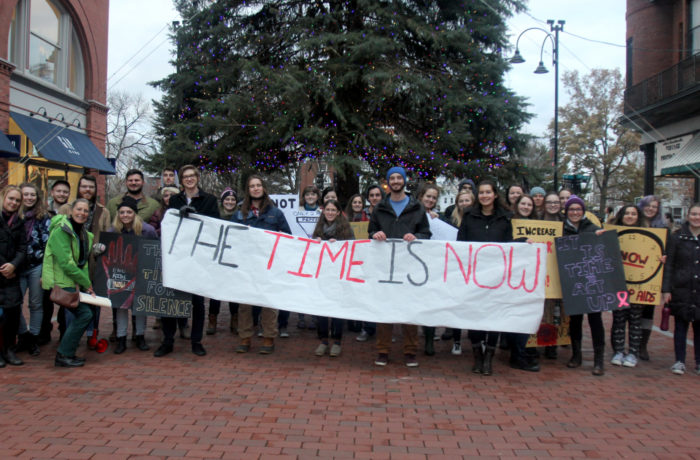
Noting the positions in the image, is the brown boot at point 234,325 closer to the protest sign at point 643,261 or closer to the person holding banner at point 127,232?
the person holding banner at point 127,232

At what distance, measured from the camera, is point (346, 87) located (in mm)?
13992

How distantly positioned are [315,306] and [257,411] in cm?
173

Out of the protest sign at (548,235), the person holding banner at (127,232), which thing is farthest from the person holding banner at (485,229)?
the person holding banner at (127,232)

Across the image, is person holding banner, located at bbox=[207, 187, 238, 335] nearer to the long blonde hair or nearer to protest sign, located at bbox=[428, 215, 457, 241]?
the long blonde hair

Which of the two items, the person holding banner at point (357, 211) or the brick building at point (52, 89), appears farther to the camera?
the brick building at point (52, 89)

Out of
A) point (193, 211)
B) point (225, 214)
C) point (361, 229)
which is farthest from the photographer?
point (361, 229)

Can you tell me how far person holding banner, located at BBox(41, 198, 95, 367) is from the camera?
Result: 225 inches

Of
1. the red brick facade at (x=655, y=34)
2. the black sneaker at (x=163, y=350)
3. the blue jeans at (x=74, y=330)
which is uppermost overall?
the red brick facade at (x=655, y=34)

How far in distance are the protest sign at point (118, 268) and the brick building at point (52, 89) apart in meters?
7.88

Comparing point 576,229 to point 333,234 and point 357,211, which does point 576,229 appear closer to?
point 333,234

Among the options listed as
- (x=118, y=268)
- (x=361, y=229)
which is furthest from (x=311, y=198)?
(x=118, y=268)

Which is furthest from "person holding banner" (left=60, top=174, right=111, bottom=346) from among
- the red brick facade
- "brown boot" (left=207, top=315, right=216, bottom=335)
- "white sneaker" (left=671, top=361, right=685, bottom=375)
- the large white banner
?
the red brick facade

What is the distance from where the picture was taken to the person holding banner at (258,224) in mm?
6582

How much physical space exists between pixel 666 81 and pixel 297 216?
1664cm
